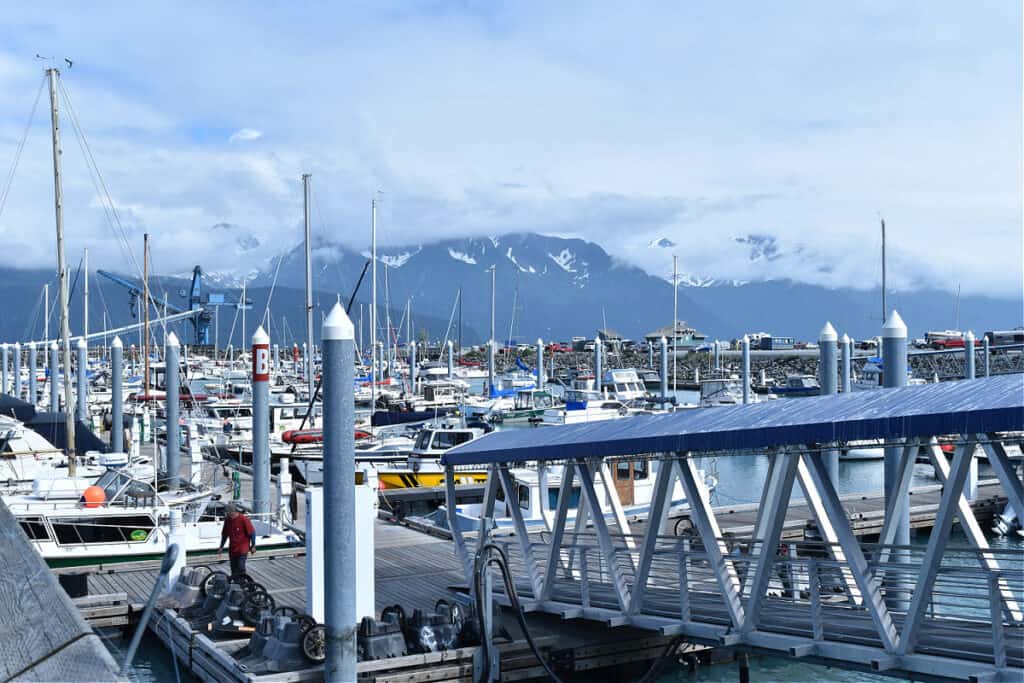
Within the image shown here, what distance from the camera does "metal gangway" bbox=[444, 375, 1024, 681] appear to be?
969 centimetres

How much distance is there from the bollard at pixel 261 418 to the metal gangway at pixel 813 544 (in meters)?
7.72

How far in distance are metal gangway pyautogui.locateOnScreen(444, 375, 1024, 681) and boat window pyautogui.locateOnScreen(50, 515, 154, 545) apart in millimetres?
8455

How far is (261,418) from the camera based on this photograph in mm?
22391

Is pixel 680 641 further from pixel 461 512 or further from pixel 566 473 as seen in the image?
pixel 461 512

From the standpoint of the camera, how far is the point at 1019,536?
93.4ft

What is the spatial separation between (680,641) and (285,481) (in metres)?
14.8

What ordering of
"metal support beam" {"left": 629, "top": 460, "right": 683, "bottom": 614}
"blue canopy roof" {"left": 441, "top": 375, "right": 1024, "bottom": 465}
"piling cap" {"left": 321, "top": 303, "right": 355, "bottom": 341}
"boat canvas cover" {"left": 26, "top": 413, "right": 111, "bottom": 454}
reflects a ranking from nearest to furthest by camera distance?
"blue canopy roof" {"left": 441, "top": 375, "right": 1024, "bottom": 465}
"piling cap" {"left": 321, "top": 303, "right": 355, "bottom": 341}
"metal support beam" {"left": 629, "top": 460, "right": 683, "bottom": 614}
"boat canvas cover" {"left": 26, "top": 413, "right": 111, "bottom": 454}

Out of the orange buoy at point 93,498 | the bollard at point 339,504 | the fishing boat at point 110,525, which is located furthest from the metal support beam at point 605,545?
the orange buoy at point 93,498

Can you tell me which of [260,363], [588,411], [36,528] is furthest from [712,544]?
[588,411]

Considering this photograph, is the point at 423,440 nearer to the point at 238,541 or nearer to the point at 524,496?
the point at 524,496

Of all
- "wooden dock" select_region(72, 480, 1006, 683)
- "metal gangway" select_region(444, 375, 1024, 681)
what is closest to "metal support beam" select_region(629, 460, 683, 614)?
"metal gangway" select_region(444, 375, 1024, 681)

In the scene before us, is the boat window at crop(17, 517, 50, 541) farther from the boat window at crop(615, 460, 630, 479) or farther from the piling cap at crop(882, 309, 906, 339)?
the piling cap at crop(882, 309, 906, 339)

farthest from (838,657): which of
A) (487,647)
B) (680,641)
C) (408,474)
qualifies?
(408,474)

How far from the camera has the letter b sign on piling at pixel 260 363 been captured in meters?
21.6
